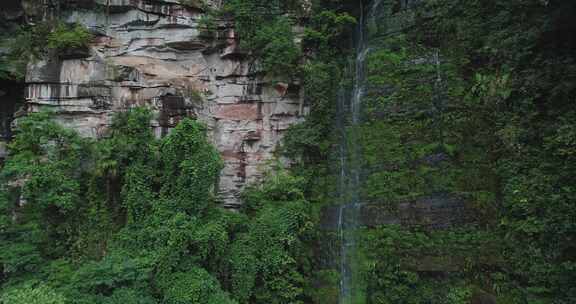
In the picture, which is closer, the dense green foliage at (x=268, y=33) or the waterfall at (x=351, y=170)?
the waterfall at (x=351, y=170)

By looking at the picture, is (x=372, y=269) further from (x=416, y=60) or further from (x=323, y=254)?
(x=416, y=60)

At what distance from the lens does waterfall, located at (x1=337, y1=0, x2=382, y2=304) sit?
8570 mm

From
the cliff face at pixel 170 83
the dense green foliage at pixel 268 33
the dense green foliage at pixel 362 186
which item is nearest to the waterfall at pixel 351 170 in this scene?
the dense green foliage at pixel 362 186

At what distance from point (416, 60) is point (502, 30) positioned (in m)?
2.31

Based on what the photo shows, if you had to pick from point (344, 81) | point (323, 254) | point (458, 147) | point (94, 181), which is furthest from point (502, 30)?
point (94, 181)

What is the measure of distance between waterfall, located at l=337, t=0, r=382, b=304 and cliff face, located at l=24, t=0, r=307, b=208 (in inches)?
68.9

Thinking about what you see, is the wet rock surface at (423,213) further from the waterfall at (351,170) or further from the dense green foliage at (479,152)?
the waterfall at (351,170)

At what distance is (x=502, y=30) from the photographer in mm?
8523

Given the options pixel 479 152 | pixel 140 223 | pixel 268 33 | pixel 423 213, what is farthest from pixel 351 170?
pixel 140 223

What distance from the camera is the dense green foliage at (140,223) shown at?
7875 mm

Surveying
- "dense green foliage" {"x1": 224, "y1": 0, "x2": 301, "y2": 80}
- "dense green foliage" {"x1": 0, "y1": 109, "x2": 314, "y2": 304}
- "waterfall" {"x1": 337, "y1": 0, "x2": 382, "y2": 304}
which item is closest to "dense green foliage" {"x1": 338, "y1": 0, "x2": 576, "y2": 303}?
"waterfall" {"x1": 337, "y1": 0, "x2": 382, "y2": 304}

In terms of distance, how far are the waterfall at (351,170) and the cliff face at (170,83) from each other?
175 cm

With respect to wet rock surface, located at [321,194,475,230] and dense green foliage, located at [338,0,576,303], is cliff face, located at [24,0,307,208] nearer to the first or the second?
dense green foliage, located at [338,0,576,303]

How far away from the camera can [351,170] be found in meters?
10.1
